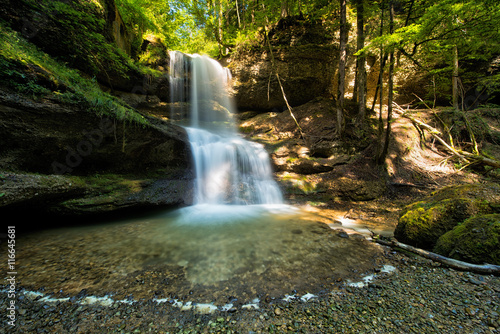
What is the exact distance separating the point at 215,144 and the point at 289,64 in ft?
23.7

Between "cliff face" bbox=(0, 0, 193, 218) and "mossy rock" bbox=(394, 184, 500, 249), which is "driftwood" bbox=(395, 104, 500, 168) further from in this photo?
"cliff face" bbox=(0, 0, 193, 218)

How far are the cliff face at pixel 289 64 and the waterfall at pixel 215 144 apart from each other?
1400mm

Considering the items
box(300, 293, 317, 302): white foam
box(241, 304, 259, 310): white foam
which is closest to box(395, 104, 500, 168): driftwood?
box(300, 293, 317, 302): white foam

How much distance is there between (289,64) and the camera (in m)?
11.6

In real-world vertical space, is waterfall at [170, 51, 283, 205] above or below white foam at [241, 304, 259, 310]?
above

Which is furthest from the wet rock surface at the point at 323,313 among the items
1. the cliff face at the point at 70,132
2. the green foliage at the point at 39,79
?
the green foliage at the point at 39,79

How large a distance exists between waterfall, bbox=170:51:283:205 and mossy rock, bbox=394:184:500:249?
4634 mm

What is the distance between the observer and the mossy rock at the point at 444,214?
10.4 ft

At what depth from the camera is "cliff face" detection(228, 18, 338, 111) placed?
11.4 metres

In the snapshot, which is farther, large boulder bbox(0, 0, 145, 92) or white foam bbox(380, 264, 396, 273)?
large boulder bbox(0, 0, 145, 92)

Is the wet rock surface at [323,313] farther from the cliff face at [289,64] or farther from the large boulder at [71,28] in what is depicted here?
the cliff face at [289,64]

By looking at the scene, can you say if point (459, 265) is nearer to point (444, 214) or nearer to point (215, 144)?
point (444, 214)

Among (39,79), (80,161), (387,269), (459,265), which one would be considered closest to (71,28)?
(39,79)

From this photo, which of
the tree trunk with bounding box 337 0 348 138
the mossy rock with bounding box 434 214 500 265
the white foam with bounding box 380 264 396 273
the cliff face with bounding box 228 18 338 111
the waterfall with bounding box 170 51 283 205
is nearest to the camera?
the mossy rock with bounding box 434 214 500 265
